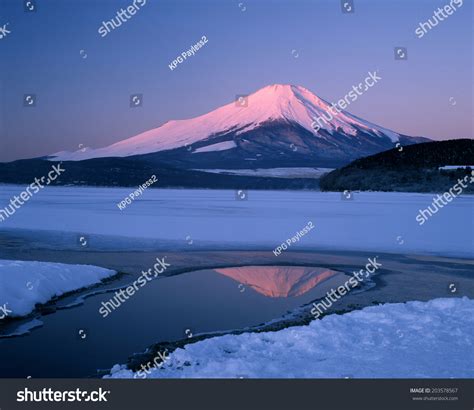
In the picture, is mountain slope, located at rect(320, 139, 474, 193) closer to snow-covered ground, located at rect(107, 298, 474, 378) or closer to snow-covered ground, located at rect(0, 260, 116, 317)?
snow-covered ground, located at rect(0, 260, 116, 317)

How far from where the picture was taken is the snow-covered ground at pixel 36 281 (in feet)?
34.1

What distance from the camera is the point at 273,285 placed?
13.2m

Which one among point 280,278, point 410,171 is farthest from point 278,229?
point 410,171

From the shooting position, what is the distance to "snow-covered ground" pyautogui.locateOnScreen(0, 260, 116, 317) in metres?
10.4

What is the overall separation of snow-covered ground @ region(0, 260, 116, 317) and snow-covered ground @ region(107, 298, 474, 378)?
13.3 feet

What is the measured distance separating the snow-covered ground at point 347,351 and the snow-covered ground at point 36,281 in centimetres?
404

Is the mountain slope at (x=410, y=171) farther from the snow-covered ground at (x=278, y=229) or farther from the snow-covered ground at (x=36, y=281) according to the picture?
the snow-covered ground at (x=36, y=281)


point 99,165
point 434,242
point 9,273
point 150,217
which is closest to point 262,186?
point 99,165

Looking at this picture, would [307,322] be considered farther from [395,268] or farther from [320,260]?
[320,260]

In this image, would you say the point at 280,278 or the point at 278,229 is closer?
the point at 280,278

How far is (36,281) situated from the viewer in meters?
11.4

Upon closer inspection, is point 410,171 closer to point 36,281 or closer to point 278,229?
point 278,229

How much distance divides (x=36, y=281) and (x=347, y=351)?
6.94m

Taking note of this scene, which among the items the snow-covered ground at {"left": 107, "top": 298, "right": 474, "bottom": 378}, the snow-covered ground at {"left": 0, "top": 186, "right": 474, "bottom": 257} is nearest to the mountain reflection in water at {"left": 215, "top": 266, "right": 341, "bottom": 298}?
the snow-covered ground at {"left": 107, "top": 298, "right": 474, "bottom": 378}
